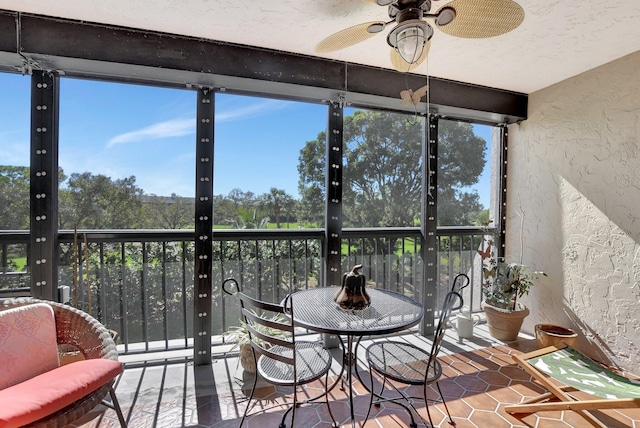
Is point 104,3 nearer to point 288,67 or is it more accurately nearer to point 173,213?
point 288,67

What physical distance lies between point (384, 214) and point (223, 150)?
170cm

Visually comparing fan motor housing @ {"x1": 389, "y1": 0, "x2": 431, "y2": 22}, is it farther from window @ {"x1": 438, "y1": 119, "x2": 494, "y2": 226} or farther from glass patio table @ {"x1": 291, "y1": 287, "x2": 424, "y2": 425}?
window @ {"x1": 438, "y1": 119, "x2": 494, "y2": 226}

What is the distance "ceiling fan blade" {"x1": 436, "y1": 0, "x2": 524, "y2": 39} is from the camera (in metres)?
1.33

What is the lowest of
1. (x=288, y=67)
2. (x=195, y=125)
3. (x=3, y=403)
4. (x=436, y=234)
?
(x=3, y=403)

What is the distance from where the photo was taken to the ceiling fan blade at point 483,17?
133 cm

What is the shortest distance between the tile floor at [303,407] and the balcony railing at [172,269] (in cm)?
33

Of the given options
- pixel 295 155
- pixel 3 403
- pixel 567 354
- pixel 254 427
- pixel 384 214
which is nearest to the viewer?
pixel 3 403

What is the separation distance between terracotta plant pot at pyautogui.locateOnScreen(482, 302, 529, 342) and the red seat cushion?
324 centimetres

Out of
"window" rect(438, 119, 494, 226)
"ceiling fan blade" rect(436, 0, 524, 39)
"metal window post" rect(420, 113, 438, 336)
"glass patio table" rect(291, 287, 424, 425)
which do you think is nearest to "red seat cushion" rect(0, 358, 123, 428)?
"glass patio table" rect(291, 287, 424, 425)

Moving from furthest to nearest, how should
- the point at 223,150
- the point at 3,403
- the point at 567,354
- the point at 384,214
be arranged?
the point at 384,214 < the point at 223,150 < the point at 567,354 < the point at 3,403

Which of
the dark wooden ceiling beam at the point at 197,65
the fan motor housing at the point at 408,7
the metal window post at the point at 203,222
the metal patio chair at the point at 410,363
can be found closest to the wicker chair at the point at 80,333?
the metal window post at the point at 203,222

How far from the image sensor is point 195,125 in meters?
2.56

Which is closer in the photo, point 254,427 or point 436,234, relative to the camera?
point 254,427

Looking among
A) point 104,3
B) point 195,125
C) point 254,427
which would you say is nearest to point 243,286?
point 254,427
